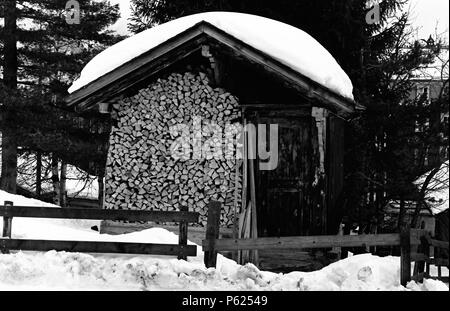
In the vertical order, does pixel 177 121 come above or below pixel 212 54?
below

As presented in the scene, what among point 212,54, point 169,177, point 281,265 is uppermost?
point 212,54

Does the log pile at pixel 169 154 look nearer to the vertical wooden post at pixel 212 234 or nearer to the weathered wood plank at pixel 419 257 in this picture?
the vertical wooden post at pixel 212 234

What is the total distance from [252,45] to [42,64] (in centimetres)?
1277

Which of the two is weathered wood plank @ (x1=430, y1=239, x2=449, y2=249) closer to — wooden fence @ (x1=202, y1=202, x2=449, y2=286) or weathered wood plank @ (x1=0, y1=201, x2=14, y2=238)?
wooden fence @ (x1=202, y1=202, x2=449, y2=286)

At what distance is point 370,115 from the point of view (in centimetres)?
A: 1653

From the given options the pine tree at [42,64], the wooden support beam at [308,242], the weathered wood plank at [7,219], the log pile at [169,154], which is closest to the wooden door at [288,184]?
the log pile at [169,154]

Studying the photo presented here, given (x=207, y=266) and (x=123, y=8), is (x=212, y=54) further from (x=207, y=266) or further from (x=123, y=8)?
(x=123, y=8)

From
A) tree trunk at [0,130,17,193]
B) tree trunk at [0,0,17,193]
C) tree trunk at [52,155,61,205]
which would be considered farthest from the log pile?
tree trunk at [52,155,61,205]

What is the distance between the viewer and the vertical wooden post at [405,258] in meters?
7.27

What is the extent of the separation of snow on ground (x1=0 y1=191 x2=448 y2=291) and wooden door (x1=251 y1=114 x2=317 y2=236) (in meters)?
2.79

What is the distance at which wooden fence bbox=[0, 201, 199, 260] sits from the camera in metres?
8.18

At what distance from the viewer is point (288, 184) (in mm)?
10930
